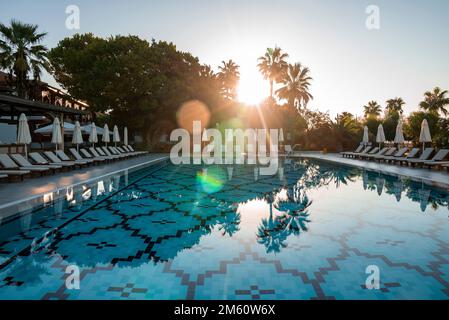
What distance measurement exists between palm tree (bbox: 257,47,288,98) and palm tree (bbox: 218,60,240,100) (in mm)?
6341

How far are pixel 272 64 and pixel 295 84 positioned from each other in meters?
4.12

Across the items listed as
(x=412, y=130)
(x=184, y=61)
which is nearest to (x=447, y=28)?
(x=412, y=130)

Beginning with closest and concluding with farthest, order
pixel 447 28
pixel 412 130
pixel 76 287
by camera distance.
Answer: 1. pixel 76 287
2. pixel 447 28
3. pixel 412 130

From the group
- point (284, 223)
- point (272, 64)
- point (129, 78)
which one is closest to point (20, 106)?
point (129, 78)

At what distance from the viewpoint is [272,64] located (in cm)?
4059

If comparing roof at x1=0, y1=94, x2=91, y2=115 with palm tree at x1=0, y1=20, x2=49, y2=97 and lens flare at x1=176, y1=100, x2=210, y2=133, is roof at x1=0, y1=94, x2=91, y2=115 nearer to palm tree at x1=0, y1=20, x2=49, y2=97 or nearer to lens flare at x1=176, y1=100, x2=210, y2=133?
palm tree at x1=0, y1=20, x2=49, y2=97

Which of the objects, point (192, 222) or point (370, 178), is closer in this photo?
point (192, 222)

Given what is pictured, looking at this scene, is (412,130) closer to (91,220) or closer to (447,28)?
(447,28)

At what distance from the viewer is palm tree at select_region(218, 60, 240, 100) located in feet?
155

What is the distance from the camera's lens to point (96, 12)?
13375mm

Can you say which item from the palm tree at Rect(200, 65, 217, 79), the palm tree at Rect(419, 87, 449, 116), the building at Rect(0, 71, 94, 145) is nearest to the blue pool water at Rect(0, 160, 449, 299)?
the building at Rect(0, 71, 94, 145)

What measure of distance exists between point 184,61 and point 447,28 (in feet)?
78.1

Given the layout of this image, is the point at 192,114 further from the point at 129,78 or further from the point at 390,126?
the point at 390,126

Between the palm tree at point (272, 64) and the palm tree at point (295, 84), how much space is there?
103cm
